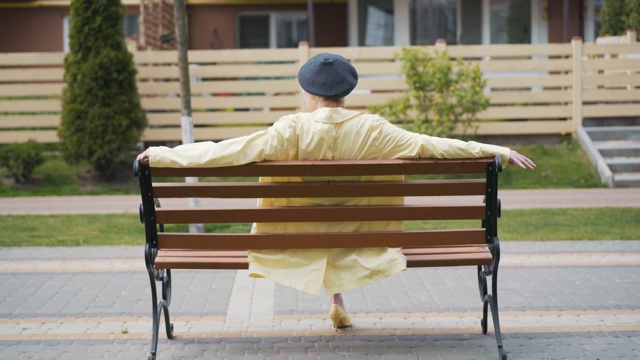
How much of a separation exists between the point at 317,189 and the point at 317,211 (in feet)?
0.42

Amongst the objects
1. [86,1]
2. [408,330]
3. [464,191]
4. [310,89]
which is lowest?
[408,330]

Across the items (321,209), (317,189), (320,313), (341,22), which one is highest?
(341,22)

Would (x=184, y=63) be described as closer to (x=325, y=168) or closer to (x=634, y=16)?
(x=325, y=168)

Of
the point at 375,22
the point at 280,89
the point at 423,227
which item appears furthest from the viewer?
the point at 375,22

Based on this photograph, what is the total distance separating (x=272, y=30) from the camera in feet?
71.9

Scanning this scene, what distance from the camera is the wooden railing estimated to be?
15.2 metres

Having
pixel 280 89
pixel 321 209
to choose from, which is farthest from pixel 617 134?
pixel 321 209

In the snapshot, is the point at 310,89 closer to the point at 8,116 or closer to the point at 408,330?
the point at 408,330

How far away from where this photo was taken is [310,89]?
531cm

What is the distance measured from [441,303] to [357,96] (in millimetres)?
8901

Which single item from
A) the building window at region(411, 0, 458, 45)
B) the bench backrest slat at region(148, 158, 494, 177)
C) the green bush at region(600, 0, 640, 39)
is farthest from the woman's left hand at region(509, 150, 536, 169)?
the building window at region(411, 0, 458, 45)

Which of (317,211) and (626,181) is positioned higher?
(317,211)

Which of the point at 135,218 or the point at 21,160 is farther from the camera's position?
the point at 21,160

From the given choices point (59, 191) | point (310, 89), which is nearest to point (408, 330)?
point (310, 89)
